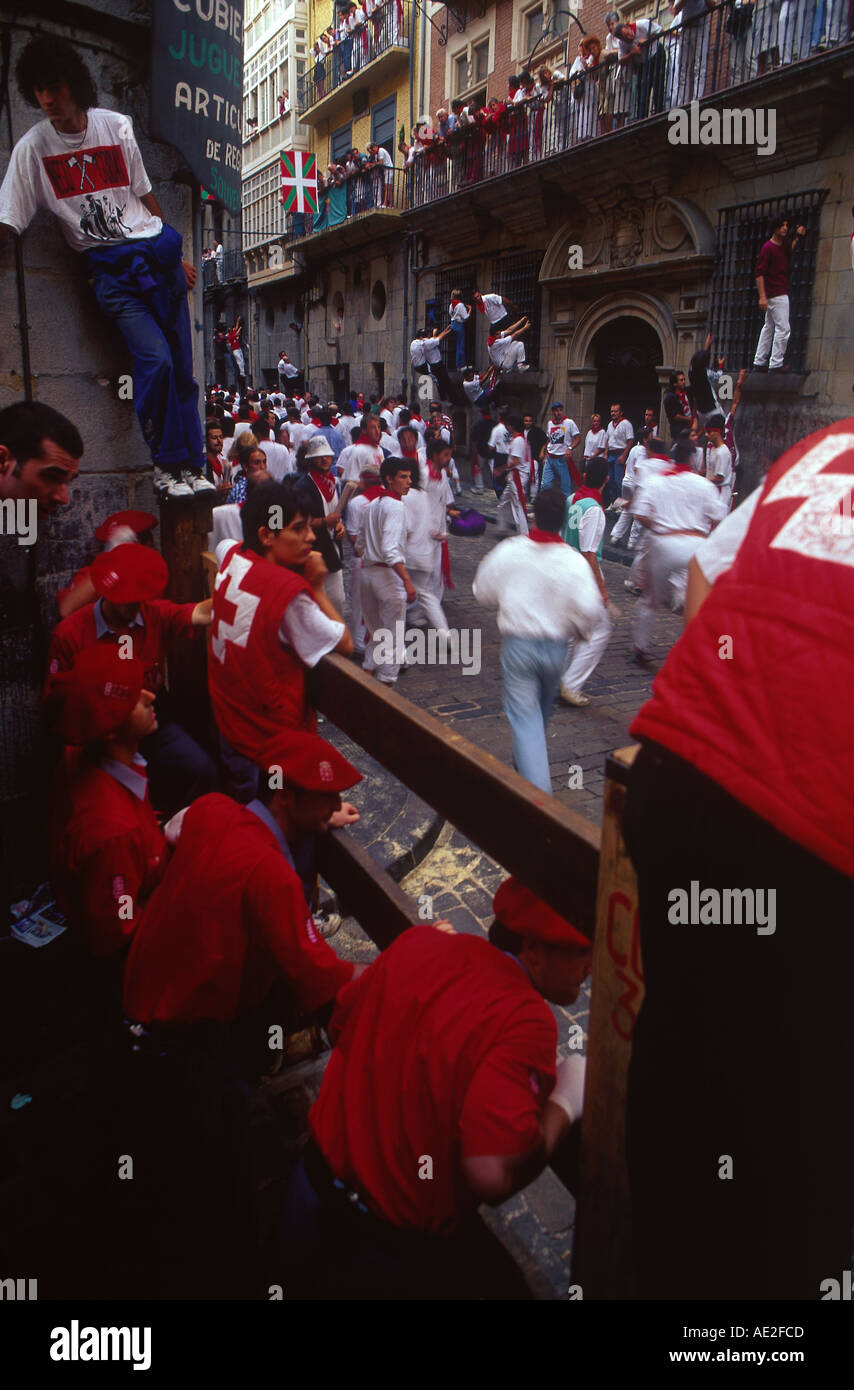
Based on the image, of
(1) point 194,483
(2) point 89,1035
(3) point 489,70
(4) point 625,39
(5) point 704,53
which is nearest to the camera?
(2) point 89,1035

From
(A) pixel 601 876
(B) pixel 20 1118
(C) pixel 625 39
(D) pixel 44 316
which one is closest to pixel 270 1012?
(B) pixel 20 1118

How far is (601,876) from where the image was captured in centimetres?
139

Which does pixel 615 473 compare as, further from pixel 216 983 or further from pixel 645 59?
pixel 216 983

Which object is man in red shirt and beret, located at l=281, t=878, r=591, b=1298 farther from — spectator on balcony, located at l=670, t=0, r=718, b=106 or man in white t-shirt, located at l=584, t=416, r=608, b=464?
spectator on balcony, located at l=670, t=0, r=718, b=106

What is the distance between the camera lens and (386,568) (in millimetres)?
7453

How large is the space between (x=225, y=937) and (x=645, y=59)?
19055mm

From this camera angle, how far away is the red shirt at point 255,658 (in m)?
3.29

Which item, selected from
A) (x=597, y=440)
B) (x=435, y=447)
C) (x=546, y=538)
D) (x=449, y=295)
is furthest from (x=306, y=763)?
(x=449, y=295)

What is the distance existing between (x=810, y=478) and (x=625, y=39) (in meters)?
19.4

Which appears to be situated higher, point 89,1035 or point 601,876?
point 601,876

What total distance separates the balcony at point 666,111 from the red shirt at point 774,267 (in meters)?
1.84

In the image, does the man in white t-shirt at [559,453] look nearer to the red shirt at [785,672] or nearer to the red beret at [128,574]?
the red beret at [128,574]

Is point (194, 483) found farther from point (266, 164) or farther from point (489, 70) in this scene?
point (266, 164)

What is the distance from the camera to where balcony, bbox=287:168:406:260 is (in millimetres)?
25969
